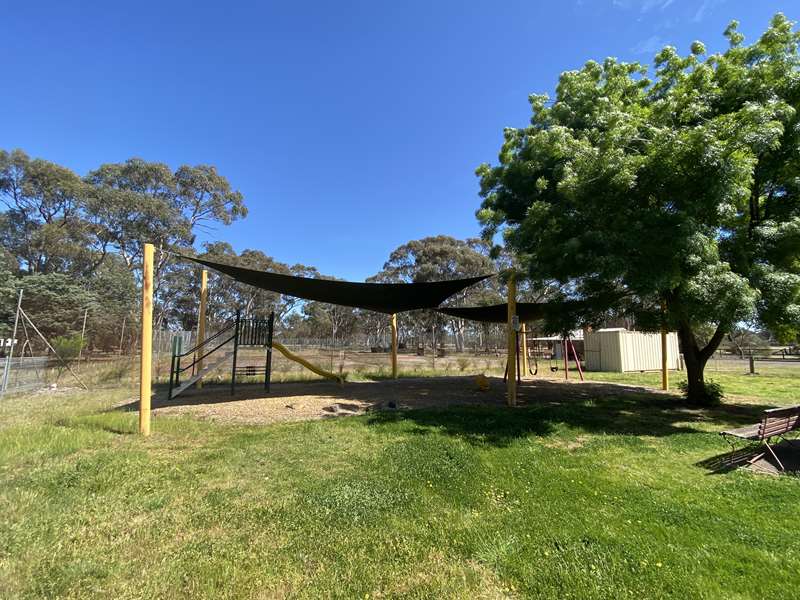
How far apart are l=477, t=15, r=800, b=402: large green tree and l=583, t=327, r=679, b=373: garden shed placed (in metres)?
11.6

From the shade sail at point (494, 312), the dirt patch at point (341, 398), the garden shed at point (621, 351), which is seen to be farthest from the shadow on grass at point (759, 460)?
the garden shed at point (621, 351)

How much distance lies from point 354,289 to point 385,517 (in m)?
7.24

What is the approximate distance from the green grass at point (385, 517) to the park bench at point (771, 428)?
1.93ft

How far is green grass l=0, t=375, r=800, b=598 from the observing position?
2.53m

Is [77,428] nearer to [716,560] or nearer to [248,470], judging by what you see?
[248,470]

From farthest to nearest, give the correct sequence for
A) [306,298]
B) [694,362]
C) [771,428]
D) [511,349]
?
[306,298] → [694,362] → [511,349] → [771,428]

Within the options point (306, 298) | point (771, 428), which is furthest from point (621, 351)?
point (771, 428)

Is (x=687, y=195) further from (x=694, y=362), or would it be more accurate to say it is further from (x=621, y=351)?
(x=621, y=351)

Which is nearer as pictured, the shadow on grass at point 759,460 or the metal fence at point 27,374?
the shadow on grass at point 759,460

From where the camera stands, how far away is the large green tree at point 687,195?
6008 millimetres

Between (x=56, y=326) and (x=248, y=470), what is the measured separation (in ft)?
94.4

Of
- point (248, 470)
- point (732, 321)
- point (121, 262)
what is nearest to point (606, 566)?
point (248, 470)

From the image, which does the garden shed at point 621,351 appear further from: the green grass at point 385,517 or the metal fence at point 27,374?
the metal fence at point 27,374

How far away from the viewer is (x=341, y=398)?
975 centimetres
